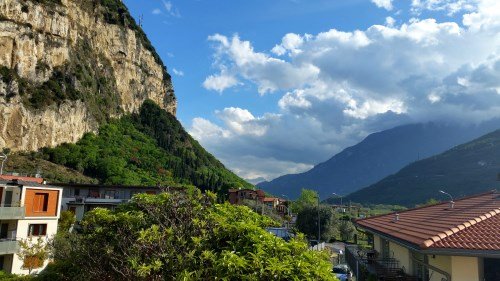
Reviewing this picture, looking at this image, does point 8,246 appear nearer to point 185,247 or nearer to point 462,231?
point 185,247

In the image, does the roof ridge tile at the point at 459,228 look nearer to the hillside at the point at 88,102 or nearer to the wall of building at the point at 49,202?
the wall of building at the point at 49,202

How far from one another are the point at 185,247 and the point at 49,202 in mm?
33086

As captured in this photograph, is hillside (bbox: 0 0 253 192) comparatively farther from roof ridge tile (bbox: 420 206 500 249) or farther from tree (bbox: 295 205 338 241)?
roof ridge tile (bbox: 420 206 500 249)

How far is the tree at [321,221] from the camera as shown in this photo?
6562cm

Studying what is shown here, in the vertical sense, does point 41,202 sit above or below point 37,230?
above

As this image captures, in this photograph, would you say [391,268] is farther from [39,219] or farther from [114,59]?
[114,59]

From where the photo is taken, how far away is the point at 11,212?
30969 millimetres

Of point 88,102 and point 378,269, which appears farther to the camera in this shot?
point 88,102

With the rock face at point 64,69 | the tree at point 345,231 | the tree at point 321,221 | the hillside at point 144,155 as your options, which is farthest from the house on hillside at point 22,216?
the rock face at point 64,69

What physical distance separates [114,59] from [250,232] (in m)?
137

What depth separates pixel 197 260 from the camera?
22.8ft

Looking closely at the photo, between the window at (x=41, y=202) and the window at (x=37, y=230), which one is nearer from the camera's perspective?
the window at (x=37, y=230)

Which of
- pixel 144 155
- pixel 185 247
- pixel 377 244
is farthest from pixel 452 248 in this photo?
pixel 144 155

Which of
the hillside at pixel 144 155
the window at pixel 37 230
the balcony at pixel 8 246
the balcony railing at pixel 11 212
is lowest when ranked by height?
the balcony at pixel 8 246
